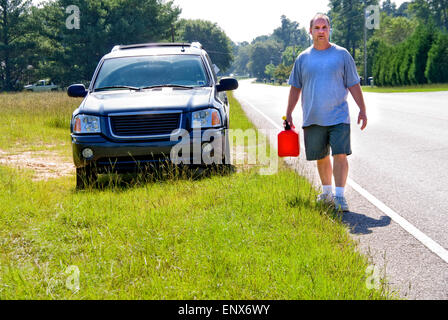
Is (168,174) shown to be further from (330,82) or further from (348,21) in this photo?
(348,21)

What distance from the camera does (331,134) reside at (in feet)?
17.1

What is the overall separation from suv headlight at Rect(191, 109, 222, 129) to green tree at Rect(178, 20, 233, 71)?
4971 inches

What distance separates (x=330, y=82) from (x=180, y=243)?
7.69 feet

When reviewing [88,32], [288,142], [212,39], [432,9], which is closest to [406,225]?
[288,142]

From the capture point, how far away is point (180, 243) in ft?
13.4

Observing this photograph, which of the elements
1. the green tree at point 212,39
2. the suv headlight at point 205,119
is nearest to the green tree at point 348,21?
the green tree at point 212,39

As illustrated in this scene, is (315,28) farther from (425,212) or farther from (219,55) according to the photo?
(219,55)

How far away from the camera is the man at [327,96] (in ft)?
16.7

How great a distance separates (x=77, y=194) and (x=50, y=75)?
57.3 m

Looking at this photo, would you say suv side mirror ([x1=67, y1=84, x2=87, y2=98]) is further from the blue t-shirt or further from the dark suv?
the blue t-shirt

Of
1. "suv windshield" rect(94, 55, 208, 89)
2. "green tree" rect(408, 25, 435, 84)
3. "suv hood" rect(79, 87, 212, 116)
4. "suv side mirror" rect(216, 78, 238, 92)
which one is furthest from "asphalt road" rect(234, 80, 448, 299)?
"green tree" rect(408, 25, 435, 84)

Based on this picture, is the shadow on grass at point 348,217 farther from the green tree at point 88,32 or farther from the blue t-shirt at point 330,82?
the green tree at point 88,32

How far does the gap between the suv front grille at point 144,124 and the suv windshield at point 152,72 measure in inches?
44.8

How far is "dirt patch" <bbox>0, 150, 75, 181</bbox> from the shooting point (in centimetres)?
820
